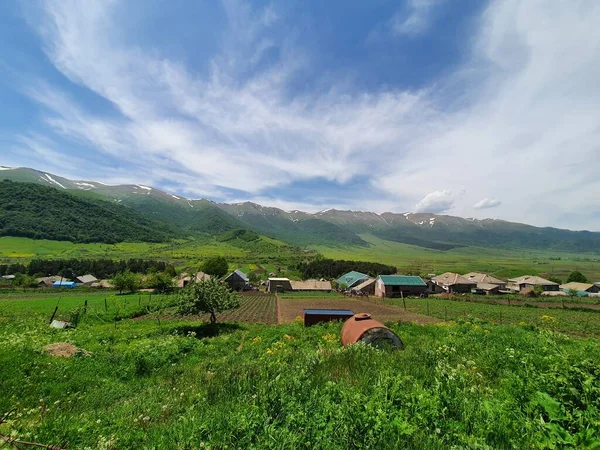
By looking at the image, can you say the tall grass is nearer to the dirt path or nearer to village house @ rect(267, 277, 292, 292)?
the dirt path

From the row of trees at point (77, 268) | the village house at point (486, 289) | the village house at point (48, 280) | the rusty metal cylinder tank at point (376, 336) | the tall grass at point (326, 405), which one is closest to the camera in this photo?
the tall grass at point (326, 405)

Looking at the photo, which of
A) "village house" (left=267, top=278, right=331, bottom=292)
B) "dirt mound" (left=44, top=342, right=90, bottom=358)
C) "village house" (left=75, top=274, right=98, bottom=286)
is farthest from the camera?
"village house" (left=75, top=274, right=98, bottom=286)

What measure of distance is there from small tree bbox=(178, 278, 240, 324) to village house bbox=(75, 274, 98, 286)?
109 m

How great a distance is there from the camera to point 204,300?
25.7m

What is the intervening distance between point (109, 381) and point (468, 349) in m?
13.4

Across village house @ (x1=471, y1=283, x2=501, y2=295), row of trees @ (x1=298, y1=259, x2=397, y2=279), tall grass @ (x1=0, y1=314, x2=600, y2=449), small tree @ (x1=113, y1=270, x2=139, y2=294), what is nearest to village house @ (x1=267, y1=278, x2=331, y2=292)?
row of trees @ (x1=298, y1=259, x2=397, y2=279)

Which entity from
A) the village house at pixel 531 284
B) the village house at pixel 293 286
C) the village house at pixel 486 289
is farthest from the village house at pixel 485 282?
the village house at pixel 293 286

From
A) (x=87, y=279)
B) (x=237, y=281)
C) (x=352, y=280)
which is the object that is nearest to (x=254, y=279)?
(x=237, y=281)

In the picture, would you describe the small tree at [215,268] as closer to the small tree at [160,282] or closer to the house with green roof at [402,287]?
the small tree at [160,282]

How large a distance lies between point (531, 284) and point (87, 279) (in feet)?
562

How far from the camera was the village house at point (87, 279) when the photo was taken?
108463mm

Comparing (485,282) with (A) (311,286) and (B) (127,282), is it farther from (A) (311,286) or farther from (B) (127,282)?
(B) (127,282)

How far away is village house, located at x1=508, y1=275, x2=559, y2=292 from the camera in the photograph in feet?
299

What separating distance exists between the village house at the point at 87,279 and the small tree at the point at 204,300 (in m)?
109
